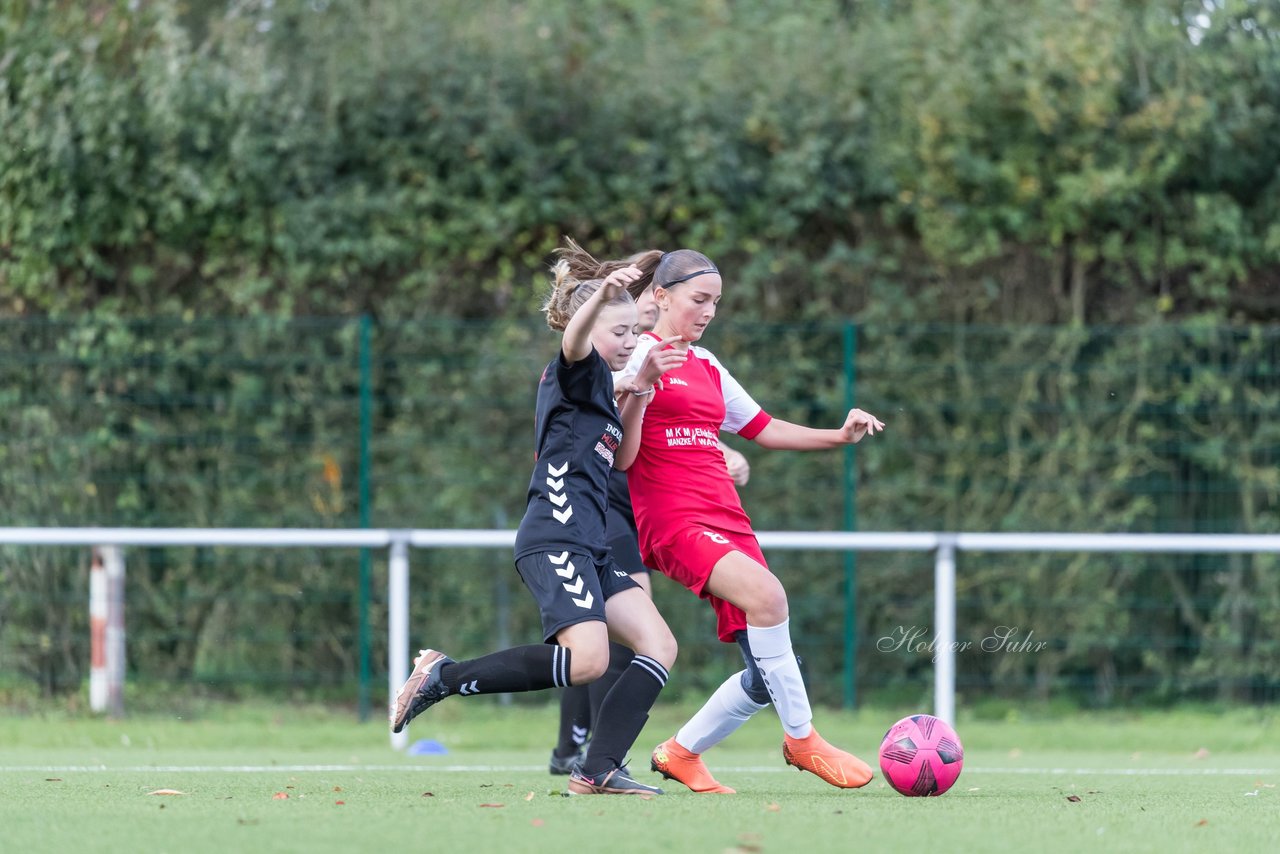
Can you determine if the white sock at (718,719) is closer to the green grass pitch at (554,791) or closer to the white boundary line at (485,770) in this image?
the green grass pitch at (554,791)

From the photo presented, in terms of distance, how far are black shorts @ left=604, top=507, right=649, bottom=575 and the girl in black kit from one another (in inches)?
18.0

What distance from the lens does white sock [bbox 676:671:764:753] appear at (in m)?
5.21

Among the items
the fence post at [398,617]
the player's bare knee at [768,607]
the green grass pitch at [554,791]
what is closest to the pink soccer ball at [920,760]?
the green grass pitch at [554,791]

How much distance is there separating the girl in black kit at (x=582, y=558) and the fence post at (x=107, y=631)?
3.98m

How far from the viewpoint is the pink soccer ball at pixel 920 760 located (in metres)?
4.90

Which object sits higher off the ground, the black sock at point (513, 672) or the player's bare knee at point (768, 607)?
the player's bare knee at point (768, 607)

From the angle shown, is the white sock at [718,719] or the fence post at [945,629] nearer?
the white sock at [718,719]

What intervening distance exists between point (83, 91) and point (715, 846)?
6.55 meters

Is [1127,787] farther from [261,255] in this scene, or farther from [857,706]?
[261,255]

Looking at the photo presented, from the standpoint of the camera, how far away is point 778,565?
28.1 ft

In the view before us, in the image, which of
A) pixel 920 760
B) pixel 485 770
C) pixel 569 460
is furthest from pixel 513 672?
pixel 485 770

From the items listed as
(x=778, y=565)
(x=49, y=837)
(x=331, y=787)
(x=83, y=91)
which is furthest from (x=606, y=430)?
(x=83, y=91)

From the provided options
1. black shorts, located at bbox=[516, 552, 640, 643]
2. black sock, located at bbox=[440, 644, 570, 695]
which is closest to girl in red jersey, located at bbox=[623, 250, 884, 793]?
black shorts, located at bbox=[516, 552, 640, 643]

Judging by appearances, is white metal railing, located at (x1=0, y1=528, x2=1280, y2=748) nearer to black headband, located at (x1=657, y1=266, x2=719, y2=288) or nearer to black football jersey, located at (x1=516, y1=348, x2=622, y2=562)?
black headband, located at (x1=657, y1=266, x2=719, y2=288)
